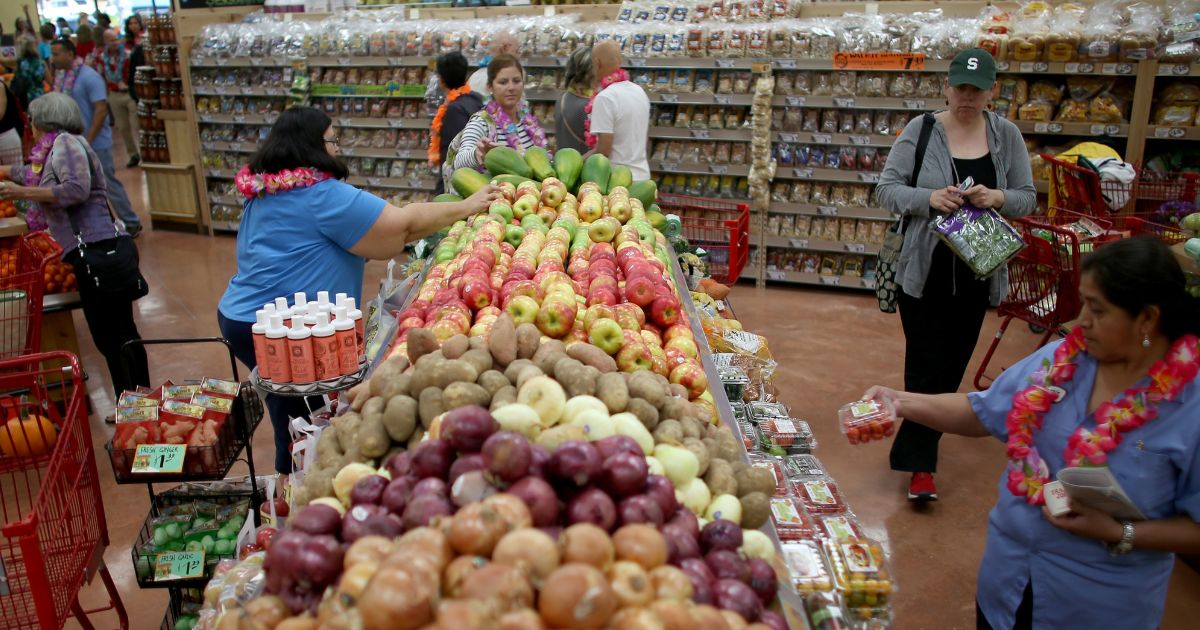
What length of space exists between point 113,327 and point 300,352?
3125 millimetres

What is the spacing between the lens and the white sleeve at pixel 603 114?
557 centimetres

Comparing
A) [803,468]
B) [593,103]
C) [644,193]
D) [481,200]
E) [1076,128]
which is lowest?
[803,468]

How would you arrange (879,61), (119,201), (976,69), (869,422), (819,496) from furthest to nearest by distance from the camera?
(119,201) → (879,61) → (976,69) → (819,496) → (869,422)

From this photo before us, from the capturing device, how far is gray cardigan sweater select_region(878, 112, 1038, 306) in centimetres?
382

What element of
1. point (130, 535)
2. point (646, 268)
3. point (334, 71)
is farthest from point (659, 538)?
point (334, 71)

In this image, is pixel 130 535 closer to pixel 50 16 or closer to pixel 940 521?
pixel 940 521

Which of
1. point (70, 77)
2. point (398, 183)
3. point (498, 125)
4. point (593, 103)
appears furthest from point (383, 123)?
point (498, 125)

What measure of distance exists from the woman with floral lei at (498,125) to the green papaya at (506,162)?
0.22m

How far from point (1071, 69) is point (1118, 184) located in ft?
4.06

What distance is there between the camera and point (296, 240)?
3.38m

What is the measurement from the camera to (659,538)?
150 centimetres

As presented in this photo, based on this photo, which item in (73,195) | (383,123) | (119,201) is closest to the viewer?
(73,195)

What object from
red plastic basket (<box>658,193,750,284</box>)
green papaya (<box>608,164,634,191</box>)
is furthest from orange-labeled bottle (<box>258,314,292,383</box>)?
red plastic basket (<box>658,193,750,284</box>)

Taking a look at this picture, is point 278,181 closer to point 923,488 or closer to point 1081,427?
point 1081,427
